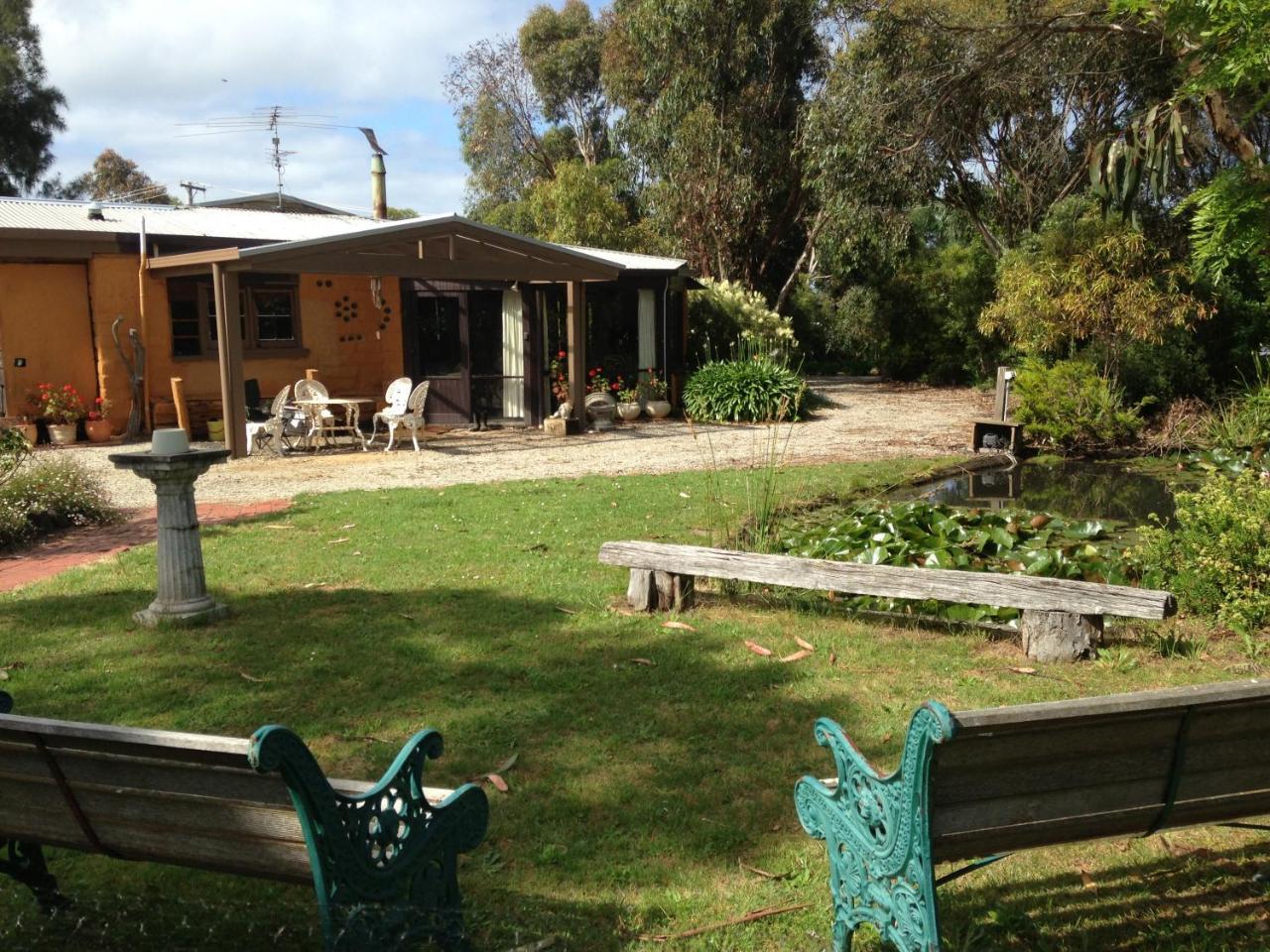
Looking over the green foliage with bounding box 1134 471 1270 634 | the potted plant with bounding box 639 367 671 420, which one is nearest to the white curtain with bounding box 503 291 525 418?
the potted plant with bounding box 639 367 671 420

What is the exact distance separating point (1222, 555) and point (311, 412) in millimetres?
11433

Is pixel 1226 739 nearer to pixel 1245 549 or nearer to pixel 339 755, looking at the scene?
pixel 339 755

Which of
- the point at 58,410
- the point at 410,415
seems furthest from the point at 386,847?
the point at 58,410

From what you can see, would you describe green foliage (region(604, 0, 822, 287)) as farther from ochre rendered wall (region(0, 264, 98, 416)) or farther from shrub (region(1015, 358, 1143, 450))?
ochre rendered wall (region(0, 264, 98, 416))

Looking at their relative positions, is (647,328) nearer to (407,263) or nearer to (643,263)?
(643,263)

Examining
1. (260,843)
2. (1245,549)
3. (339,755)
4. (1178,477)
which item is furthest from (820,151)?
(260,843)

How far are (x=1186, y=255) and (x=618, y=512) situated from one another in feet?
33.6

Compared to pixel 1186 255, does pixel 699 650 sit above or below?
below

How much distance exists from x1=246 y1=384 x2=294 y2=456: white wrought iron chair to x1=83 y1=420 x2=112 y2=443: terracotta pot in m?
2.64

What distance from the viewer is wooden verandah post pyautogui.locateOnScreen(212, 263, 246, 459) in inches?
512

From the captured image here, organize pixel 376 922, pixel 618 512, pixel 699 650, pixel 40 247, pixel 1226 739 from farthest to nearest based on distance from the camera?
1. pixel 40 247
2. pixel 618 512
3. pixel 699 650
4. pixel 1226 739
5. pixel 376 922

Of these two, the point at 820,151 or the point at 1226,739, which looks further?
the point at 820,151

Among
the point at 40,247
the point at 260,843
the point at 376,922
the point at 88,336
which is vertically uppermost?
the point at 40,247

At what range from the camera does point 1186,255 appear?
1463 centimetres
